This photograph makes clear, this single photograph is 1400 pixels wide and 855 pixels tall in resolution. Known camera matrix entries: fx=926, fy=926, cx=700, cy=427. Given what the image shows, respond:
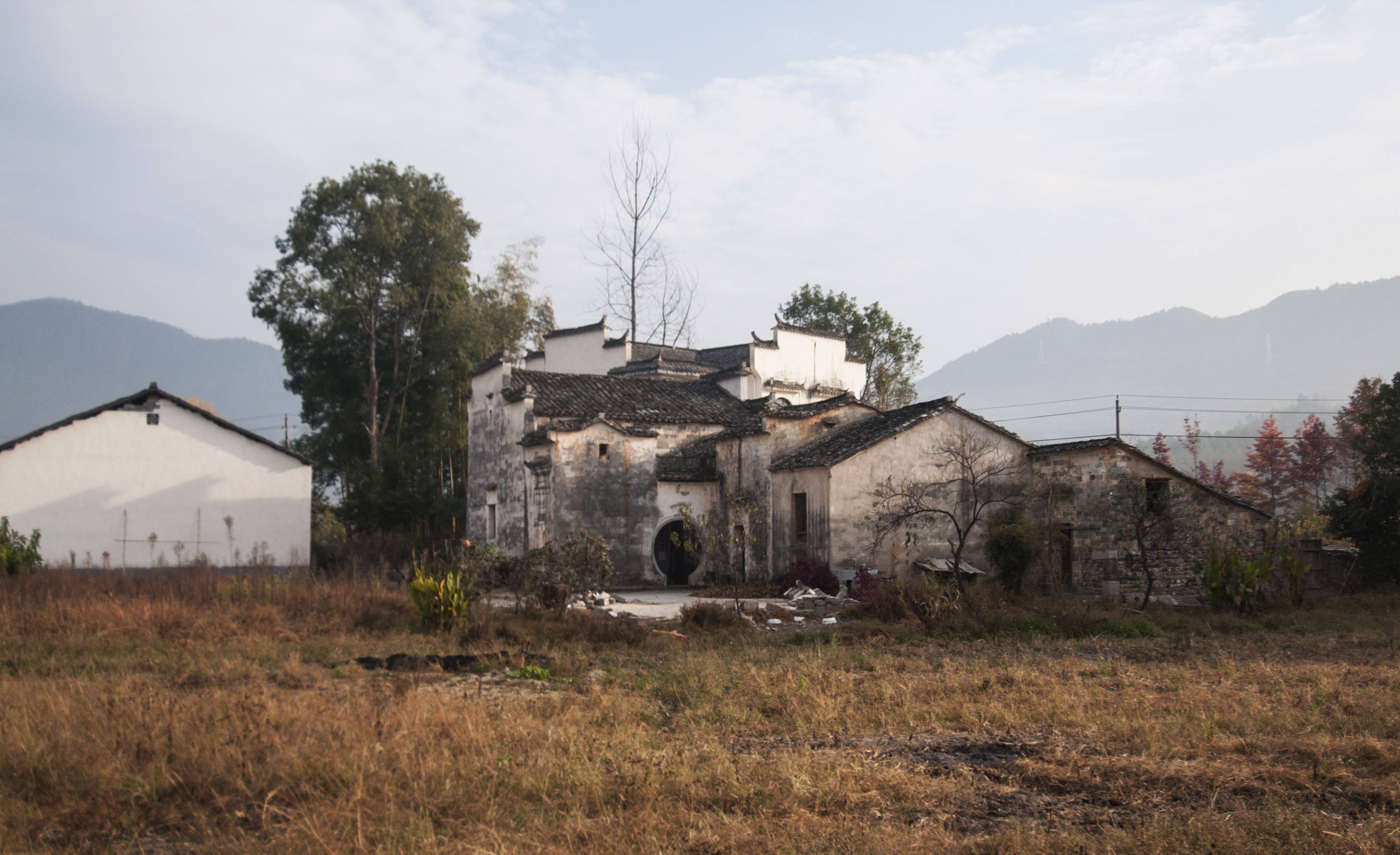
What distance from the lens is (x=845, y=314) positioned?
142 feet

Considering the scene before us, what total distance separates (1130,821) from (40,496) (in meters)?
22.6

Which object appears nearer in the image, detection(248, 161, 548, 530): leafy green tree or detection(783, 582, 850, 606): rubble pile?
detection(783, 582, 850, 606): rubble pile

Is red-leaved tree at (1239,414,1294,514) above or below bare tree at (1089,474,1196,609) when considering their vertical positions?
above

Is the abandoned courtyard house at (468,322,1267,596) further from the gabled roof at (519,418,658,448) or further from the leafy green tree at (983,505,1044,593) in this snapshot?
the leafy green tree at (983,505,1044,593)

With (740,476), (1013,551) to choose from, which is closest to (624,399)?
(740,476)

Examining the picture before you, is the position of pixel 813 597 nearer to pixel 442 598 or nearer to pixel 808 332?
pixel 442 598

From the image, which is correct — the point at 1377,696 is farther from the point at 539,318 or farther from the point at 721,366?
the point at 539,318

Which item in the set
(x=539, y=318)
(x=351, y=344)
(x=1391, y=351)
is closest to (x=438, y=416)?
(x=351, y=344)

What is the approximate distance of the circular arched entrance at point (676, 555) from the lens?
2461cm

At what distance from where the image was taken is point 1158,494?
784 inches

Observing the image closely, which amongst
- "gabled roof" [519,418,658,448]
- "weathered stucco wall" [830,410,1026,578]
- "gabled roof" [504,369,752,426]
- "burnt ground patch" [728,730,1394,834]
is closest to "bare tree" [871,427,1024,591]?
"weathered stucco wall" [830,410,1026,578]

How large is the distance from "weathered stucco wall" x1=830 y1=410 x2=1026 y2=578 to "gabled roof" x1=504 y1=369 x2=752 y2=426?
5.69 metres

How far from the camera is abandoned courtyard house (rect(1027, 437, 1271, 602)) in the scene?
1986cm

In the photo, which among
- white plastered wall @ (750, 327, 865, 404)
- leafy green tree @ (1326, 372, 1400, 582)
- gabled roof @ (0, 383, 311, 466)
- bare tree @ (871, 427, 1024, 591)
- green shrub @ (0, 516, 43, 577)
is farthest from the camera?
white plastered wall @ (750, 327, 865, 404)
